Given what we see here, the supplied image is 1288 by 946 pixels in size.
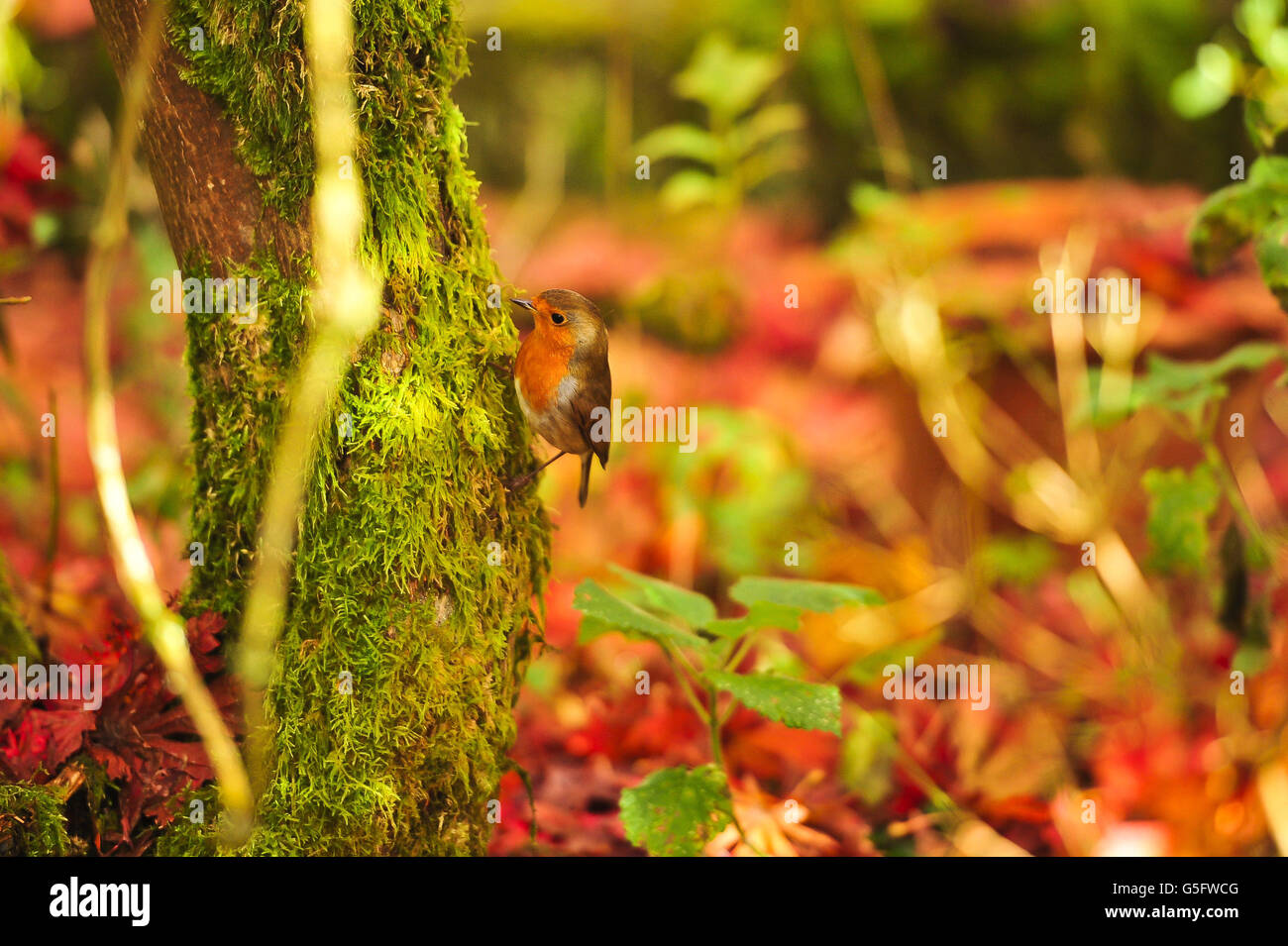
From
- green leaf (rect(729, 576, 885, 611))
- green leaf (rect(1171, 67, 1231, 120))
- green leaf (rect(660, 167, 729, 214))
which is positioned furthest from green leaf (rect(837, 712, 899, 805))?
green leaf (rect(1171, 67, 1231, 120))

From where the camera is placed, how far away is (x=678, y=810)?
6.83 ft

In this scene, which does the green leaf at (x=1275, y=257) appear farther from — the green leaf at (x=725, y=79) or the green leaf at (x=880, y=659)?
the green leaf at (x=725, y=79)

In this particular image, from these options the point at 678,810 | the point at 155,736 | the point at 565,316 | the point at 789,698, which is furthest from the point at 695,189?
the point at 155,736

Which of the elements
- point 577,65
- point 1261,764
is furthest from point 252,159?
point 577,65

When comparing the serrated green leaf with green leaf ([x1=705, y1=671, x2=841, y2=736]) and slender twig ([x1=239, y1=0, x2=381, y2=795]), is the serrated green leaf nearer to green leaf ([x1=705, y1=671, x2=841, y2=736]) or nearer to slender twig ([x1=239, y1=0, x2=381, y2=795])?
green leaf ([x1=705, y1=671, x2=841, y2=736])


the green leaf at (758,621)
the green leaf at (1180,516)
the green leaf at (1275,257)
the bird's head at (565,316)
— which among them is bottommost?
the green leaf at (758,621)

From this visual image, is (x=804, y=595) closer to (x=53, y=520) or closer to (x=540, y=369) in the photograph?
(x=540, y=369)

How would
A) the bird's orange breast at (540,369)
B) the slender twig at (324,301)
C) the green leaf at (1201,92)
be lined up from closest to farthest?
the slender twig at (324,301)
the bird's orange breast at (540,369)
the green leaf at (1201,92)

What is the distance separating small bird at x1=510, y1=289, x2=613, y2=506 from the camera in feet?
7.27

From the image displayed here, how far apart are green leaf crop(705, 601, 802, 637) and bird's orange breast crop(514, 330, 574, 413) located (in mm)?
648

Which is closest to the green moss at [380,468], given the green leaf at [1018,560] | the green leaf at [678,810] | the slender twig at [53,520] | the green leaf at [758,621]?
the green leaf at [678,810]

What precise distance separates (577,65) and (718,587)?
4405 mm

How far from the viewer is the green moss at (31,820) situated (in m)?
1.86

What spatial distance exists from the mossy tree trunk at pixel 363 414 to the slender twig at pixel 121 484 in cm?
7
